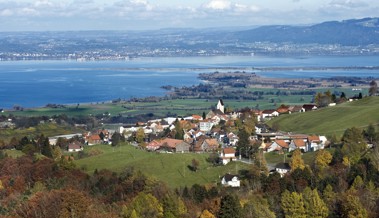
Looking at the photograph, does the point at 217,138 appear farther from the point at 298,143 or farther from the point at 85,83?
the point at 85,83

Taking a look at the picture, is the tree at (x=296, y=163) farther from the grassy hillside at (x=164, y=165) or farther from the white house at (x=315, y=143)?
the white house at (x=315, y=143)

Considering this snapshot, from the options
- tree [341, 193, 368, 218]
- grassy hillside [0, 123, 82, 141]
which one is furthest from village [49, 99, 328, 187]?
tree [341, 193, 368, 218]

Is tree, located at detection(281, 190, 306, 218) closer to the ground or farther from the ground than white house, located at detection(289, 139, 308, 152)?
farther from the ground

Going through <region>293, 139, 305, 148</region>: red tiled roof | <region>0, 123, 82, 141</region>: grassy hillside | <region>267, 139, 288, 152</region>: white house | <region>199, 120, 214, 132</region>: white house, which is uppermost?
<region>293, 139, 305, 148</region>: red tiled roof

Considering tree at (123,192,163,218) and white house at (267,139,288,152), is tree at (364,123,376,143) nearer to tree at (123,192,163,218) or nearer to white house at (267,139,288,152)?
white house at (267,139,288,152)

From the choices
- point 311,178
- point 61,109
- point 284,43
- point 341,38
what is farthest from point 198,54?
point 311,178

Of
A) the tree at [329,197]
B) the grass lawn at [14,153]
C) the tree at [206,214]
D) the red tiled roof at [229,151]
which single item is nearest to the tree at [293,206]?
the tree at [329,197]

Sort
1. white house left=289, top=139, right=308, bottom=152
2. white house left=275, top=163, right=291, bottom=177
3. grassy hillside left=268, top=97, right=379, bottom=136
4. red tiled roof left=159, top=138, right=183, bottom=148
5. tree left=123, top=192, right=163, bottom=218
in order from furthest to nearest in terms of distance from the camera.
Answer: grassy hillside left=268, top=97, right=379, bottom=136 < red tiled roof left=159, top=138, right=183, bottom=148 < white house left=289, top=139, right=308, bottom=152 < white house left=275, top=163, right=291, bottom=177 < tree left=123, top=192, right=163, bottom=218
